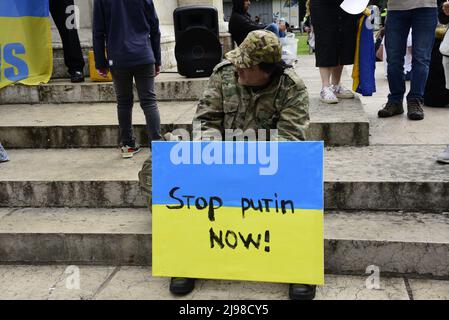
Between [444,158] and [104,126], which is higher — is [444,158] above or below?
below

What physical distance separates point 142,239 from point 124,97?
1.37m

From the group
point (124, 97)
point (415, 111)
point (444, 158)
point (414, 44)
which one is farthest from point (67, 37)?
point (444, 158)

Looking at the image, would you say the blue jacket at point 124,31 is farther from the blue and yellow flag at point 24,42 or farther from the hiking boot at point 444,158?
the hiking boot at point 444,158

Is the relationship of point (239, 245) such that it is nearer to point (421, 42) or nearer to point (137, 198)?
point (137, 198)

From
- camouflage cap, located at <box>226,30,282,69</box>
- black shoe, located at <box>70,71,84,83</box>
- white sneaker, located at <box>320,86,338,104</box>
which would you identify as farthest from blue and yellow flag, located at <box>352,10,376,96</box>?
Result: black shoe, located at <box>70,71,84,83</box>

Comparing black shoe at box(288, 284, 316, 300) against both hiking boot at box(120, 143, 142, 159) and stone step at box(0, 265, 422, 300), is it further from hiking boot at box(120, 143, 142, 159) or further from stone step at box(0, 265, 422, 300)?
hiking boot at box(120, 143, 142, 159)

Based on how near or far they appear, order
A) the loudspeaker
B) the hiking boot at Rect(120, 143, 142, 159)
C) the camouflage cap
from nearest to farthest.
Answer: the camouflage cap → the hiking boot at Rect(120, 143, 142, 159) → the loudspeaker

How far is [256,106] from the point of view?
3.00 meters

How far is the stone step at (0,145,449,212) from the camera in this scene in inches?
126

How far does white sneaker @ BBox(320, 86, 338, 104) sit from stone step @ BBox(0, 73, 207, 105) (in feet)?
4.83
